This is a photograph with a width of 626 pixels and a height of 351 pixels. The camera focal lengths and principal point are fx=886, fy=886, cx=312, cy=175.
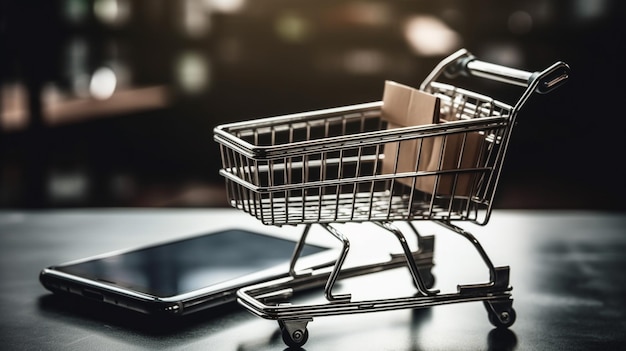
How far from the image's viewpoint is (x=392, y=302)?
2127 millimetres

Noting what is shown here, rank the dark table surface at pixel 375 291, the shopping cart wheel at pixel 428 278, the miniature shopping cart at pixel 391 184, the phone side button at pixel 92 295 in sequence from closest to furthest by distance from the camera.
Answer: the miniature shopping cart at pixel 391 184 → the dark table surface at pixel 375 291 → the phone side button at pixel 92 295 → the shopping cart wheel at pixel 428 278

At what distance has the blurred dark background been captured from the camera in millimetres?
4172

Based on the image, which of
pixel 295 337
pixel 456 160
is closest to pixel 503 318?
pixel 456 160

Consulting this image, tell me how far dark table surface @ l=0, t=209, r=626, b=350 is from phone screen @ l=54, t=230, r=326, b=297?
9 cm

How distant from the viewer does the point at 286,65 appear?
4227 mm

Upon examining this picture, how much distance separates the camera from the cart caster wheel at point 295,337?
2.12 metres

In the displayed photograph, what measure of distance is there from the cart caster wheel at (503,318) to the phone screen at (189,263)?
62 cm

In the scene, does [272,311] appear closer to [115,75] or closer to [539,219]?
[539,219]

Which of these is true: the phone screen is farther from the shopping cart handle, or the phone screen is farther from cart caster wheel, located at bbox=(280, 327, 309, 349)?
the shopping cart handle

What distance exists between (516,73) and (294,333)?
2.74 ft

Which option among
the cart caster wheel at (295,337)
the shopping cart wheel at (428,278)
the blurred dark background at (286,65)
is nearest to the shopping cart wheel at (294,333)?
the cart caster wheel at (295,337)

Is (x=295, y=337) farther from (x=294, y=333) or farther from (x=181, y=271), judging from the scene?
(x=181, y=271)

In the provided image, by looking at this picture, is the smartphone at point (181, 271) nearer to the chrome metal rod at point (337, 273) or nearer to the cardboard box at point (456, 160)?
the chrome metal rod at point (337, 273)

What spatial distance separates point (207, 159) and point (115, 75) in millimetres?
619
